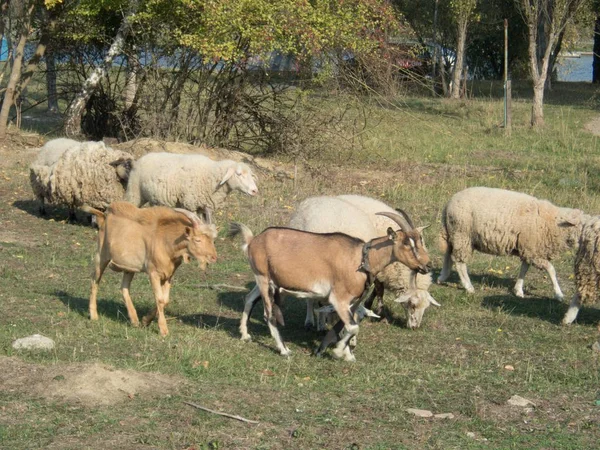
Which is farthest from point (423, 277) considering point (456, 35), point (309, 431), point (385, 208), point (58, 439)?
point (456, 35)

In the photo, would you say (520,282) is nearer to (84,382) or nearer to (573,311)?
(573,311)

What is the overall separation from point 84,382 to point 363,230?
13.5 ft

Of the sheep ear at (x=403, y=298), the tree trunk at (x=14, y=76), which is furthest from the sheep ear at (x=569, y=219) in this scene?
the tree trunk at (x=14, y=76)

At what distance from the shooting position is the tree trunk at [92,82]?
21.3 meters

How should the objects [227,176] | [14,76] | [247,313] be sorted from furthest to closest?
[14,76], [227,176], [247,313]

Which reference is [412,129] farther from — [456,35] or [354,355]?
[354,355]

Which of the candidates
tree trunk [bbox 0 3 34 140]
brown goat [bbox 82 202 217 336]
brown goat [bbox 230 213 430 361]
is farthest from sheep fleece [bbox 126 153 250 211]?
tree trunk [bbox 0 3 34 140]

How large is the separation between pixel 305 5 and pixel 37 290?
36.4ft

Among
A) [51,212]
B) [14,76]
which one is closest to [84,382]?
[51,212]

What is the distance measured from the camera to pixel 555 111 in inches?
1303

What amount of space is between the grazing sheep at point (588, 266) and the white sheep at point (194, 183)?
18.7 feet

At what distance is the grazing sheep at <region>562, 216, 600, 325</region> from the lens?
34.4 feet

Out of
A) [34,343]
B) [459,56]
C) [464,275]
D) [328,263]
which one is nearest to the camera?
[34,343]

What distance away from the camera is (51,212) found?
16391 mm
